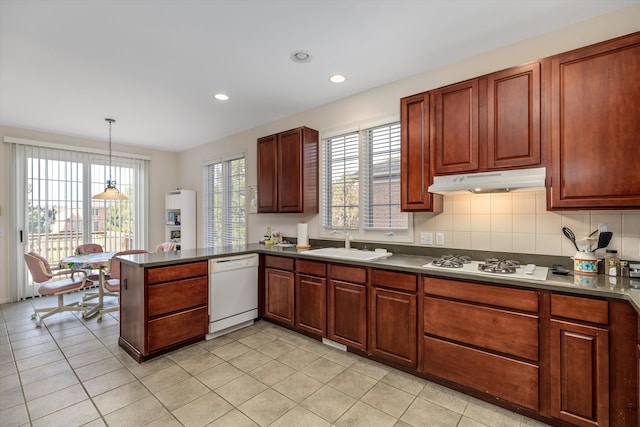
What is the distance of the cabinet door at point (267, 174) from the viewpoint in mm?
3839

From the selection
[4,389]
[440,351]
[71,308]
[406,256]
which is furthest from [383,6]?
[71,308]

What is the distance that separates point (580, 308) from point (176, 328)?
3.11 metres

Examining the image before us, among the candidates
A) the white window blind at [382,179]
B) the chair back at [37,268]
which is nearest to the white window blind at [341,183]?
the white window blind at [382,179]

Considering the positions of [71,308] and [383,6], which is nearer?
[383,6]

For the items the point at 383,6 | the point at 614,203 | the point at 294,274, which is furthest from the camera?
the point at 294,274

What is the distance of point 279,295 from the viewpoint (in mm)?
3346

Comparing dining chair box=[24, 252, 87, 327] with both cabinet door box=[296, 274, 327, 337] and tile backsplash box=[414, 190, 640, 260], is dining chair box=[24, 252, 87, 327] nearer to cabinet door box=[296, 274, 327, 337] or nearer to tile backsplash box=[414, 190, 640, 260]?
cabinet door box=[296, 274, 327, 337]

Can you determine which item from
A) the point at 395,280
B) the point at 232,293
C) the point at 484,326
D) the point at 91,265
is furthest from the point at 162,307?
the point at 484,326

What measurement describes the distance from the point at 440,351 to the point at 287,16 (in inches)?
104

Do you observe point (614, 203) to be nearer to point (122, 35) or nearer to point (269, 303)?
point (269, 303)

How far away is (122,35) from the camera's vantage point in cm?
225

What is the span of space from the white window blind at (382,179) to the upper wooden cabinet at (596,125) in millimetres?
1308

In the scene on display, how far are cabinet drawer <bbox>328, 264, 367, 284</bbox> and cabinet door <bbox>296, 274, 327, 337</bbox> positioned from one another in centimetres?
15

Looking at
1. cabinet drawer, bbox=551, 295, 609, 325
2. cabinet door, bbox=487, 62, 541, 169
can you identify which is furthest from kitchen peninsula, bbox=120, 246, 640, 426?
cabinet door, bbox=487, 62, 541, 169
